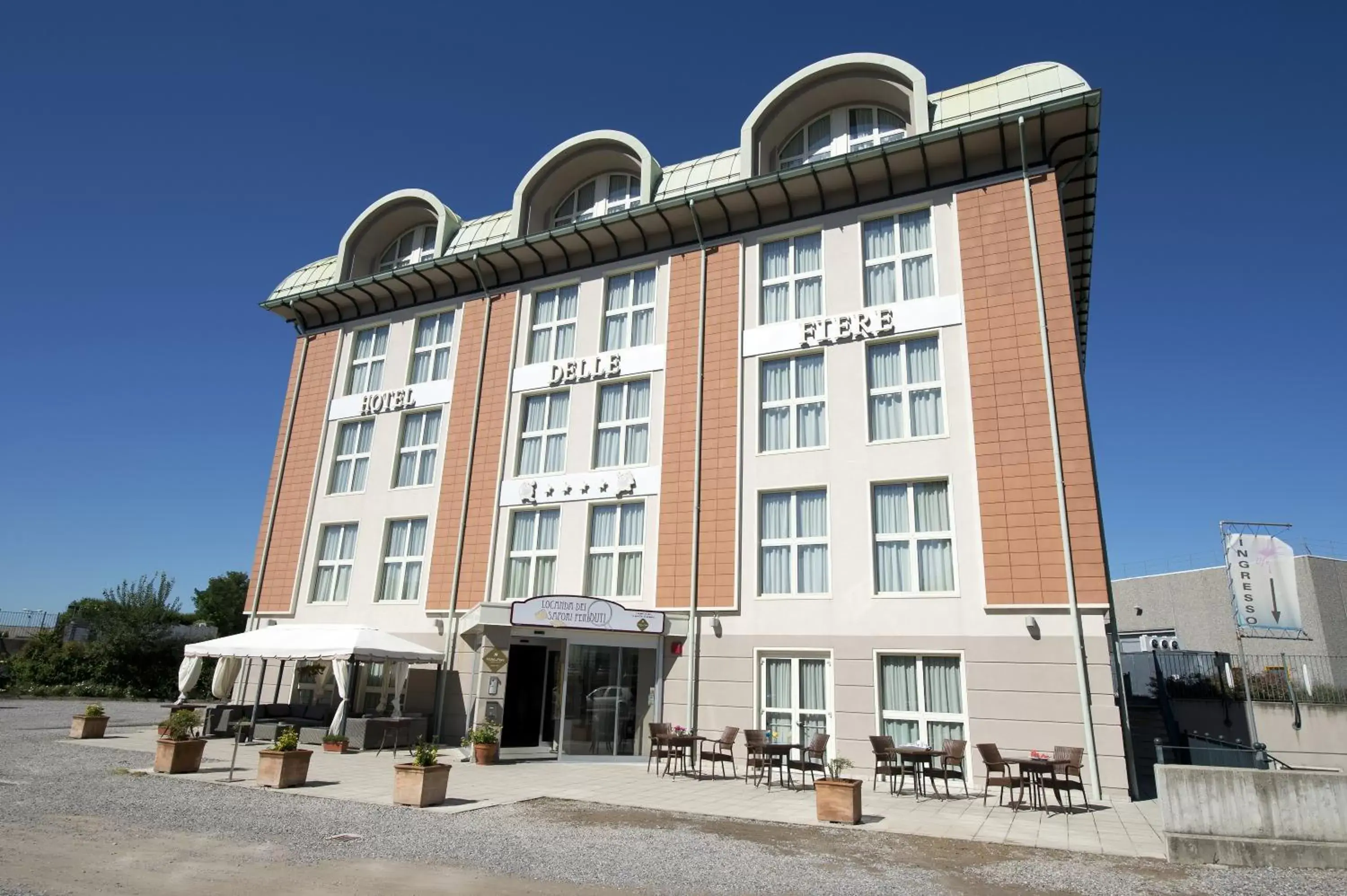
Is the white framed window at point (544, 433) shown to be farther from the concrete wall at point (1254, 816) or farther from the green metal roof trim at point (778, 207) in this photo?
the concrete wall at point (1254, 816)

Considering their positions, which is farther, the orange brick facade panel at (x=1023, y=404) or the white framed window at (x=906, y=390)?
the white framed window at (x=906, y=390)

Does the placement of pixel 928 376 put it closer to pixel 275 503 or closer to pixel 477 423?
pixel 477 423

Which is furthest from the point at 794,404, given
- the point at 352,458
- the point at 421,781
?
the point at 352,458

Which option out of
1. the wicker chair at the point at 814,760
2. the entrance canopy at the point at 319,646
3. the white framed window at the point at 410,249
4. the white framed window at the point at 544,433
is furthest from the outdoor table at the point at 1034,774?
the white framed window at the point at 410,249

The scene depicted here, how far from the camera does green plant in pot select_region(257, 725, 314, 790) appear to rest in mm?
12062

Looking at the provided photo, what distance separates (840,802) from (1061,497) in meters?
7.34

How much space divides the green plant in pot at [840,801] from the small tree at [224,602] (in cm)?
6205

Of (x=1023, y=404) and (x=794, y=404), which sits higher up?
(x=794, y=404)

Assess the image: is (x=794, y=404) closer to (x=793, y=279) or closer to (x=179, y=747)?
(x=793, y=279)

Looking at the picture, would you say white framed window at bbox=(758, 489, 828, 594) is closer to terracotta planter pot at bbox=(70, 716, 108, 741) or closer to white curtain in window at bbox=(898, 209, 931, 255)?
white curtain in window at bbox=(898, 209, 931, 255)

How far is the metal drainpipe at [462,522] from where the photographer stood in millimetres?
19062

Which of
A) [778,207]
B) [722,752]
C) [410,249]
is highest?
[410,249]

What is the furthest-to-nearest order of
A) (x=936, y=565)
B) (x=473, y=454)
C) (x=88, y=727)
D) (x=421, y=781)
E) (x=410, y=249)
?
(x=410, y=249)
(x=473, y=454)
(x=88, y=727)
(x=936, y=565)
(x=421, y=781)

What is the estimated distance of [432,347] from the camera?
23.4 meters
